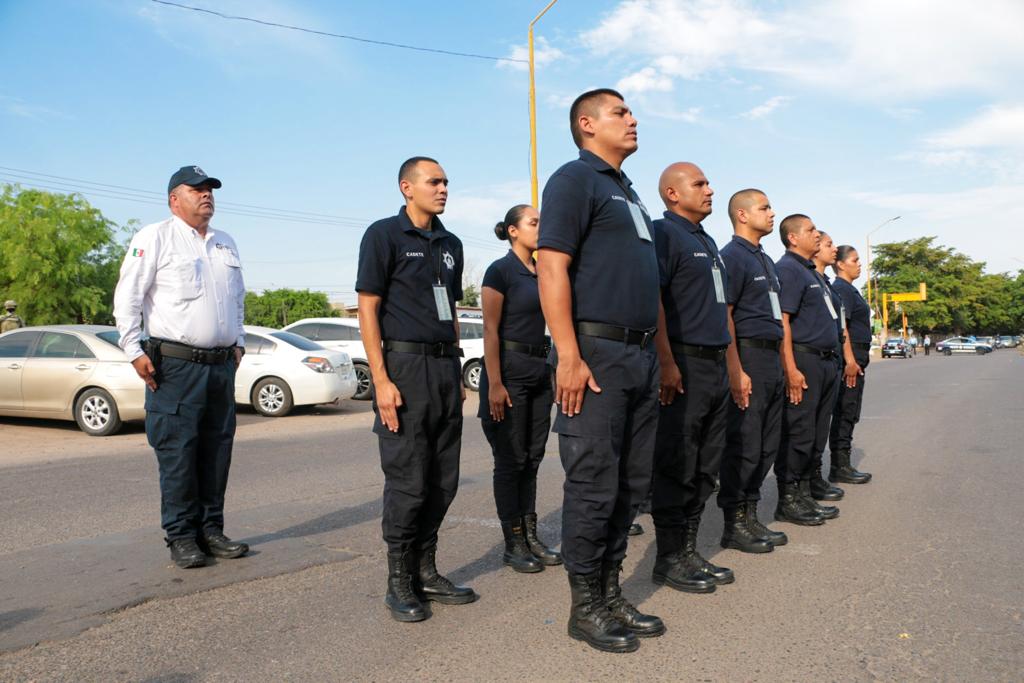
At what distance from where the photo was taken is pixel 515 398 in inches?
178

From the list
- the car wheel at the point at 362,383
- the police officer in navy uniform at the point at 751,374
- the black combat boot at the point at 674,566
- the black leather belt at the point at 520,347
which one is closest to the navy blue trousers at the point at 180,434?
the black leather belt at the point at 520,347

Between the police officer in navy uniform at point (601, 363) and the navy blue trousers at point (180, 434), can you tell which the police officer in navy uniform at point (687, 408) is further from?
the navy blue trousers at point (180, 434)

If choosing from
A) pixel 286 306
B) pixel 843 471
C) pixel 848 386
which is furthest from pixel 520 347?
pixel 286 306

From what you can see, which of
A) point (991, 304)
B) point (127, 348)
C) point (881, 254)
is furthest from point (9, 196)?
point (991, 304)

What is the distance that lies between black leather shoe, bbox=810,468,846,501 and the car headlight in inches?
327

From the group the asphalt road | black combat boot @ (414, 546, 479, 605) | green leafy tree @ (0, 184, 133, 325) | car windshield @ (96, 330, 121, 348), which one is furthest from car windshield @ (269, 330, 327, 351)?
green leafy tree @ (0, 184, 133, 325)

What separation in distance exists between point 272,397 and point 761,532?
9.41 metres

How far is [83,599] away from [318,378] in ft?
29.2

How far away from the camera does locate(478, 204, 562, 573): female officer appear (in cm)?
451

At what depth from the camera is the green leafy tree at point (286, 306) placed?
99938 millimetres

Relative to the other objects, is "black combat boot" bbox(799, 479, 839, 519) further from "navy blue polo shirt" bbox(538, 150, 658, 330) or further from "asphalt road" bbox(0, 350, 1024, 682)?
"navy blue polo shirt" bbox(538, 150, 658, 330)

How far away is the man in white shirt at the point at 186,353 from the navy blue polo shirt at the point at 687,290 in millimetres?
2430

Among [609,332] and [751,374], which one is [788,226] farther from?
[609,332]

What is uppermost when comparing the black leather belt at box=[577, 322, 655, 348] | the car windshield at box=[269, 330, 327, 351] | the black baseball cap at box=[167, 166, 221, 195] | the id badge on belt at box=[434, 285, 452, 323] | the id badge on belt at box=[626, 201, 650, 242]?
the black baseball cap at box=[167, 166, 221, 195]
